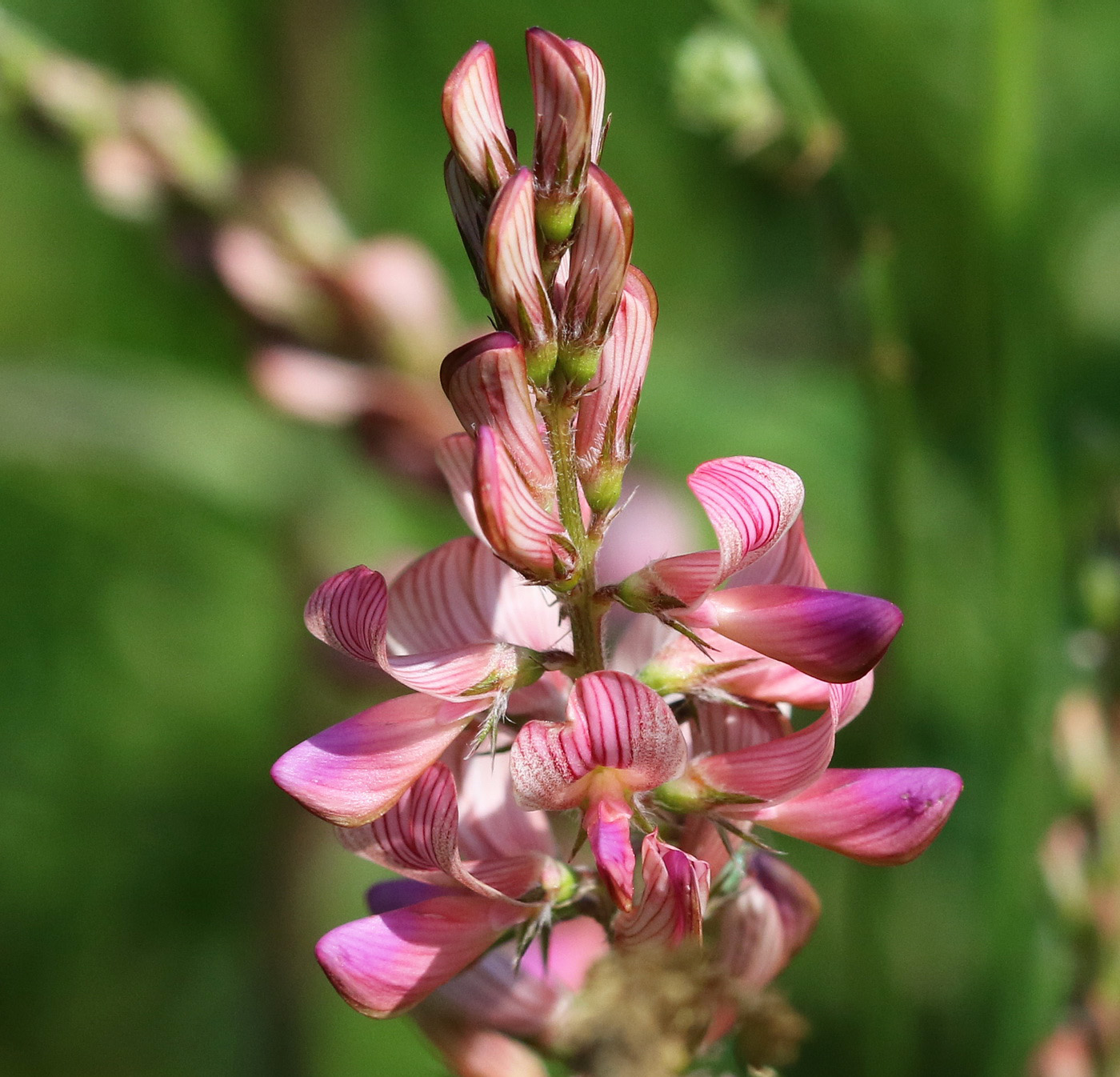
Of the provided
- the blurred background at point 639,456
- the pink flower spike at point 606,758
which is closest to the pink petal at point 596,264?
the pink flower spike at point 606,758

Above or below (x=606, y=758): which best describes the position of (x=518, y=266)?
above

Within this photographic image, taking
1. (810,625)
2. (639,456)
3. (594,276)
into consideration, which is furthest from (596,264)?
(639,456)

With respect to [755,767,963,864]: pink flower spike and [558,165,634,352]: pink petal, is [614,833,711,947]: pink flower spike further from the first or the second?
[558,165,634,352]: pink petal

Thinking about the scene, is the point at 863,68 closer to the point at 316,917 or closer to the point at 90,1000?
the point at 316,917

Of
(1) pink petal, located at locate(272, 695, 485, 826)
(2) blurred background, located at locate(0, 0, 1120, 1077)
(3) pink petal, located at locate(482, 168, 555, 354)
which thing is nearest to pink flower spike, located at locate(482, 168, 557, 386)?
(3) pink petal, located at locate(482, 168, 555, 354)

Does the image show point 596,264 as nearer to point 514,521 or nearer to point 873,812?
point 514,521
